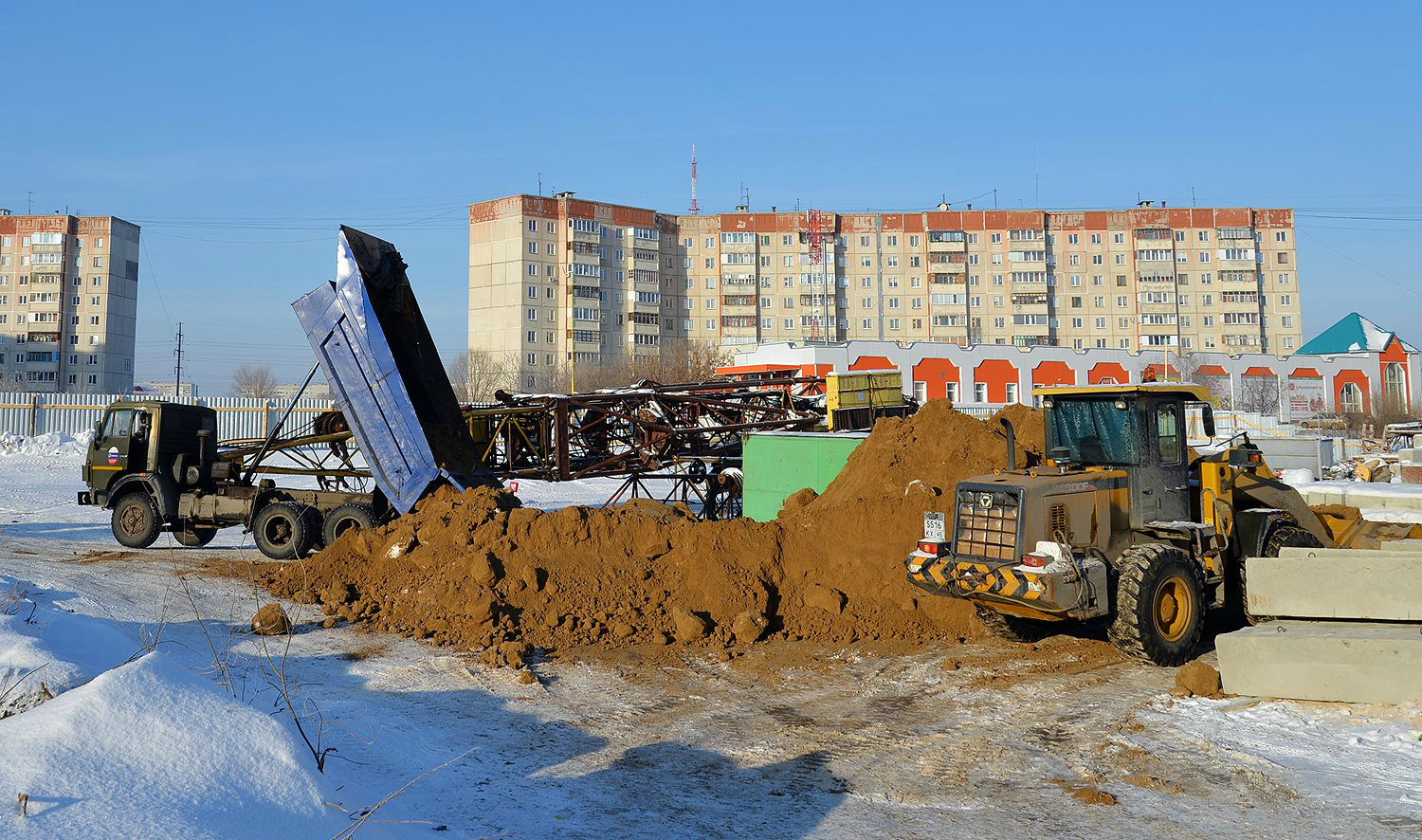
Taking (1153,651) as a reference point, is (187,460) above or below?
above

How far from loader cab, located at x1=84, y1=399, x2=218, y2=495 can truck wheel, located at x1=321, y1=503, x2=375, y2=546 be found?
3065mm

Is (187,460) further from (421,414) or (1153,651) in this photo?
(1153,651)

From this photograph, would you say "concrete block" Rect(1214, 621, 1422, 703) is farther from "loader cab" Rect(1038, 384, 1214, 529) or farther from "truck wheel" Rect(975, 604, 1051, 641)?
"truck wheel" Rect(975, 604, 1051, 641)

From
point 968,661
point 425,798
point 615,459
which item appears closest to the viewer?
point 425,798

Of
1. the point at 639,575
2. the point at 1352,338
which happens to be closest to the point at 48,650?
the point at 639,575

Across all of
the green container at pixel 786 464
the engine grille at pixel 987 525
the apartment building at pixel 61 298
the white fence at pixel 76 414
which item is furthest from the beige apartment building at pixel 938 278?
the engine grille at pixel 987 525

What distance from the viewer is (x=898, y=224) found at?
85.4 m

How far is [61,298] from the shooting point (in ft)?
277

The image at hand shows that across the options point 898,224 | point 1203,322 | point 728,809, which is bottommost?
point 728,809

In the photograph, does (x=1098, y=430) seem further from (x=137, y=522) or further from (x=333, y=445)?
(x=137, y=522)

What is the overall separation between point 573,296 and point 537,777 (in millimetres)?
75511

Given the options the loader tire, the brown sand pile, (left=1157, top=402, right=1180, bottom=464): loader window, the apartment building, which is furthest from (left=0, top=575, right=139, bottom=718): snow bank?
the apartment building

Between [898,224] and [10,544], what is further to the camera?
[898,224]

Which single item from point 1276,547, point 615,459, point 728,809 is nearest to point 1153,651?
point 1276,547
